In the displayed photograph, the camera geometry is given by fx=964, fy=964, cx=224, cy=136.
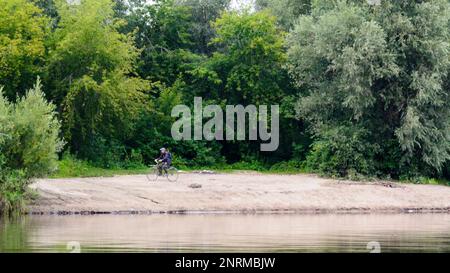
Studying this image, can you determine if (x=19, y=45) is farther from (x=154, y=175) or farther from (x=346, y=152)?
(x=346, y=152)

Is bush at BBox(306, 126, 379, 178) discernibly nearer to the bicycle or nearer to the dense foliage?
the dense foliage

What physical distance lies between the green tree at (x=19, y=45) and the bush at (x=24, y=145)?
11.1 m

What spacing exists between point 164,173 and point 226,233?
59.8 feet

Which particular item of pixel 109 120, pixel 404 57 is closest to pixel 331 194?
pixel 404 57

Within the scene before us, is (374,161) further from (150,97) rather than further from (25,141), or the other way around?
(25,141)

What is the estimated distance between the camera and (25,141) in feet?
118

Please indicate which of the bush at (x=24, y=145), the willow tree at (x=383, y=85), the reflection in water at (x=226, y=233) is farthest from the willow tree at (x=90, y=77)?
the reflection in water at (x=226, y=233)

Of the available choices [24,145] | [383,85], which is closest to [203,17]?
[383,85]

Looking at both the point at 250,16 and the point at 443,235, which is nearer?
the point at 443,235

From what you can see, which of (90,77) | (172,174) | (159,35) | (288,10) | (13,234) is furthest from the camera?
(159,35)

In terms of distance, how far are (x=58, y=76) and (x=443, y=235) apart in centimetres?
2629

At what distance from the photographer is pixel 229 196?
4156cm

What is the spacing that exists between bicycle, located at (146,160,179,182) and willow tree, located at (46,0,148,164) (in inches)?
182

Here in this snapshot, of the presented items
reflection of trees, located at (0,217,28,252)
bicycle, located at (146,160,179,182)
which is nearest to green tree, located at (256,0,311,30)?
bicycle, located at (146,160,179,182)
